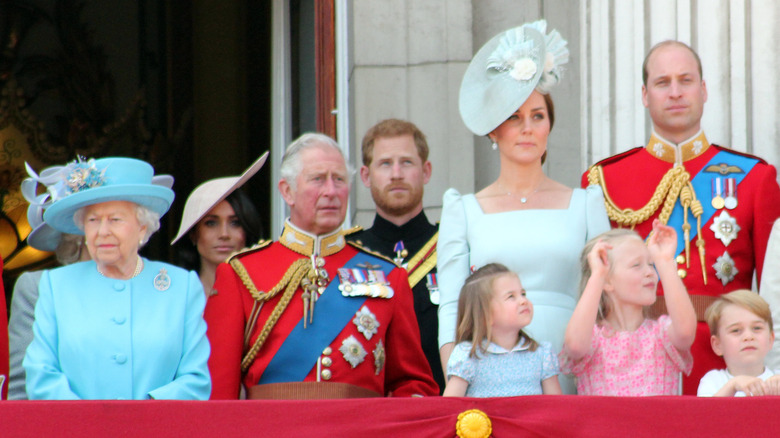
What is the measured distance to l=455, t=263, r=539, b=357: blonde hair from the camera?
3.82 meters

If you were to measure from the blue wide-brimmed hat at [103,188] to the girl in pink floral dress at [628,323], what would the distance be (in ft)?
4.06

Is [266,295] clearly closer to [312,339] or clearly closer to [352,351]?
[312,339]

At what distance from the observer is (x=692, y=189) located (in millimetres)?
4480

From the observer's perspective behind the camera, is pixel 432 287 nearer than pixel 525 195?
No

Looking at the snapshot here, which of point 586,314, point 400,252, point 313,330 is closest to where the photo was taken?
point 586,314

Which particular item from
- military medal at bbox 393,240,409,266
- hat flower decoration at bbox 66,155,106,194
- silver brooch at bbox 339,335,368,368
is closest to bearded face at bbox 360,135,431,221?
military medal at bbox 393,240,409,266

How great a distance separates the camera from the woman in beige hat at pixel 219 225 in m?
4.91

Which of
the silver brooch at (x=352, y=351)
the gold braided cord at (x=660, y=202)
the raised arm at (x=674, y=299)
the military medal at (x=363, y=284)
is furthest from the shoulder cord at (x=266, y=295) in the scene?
the raised arm at (x=674, y=299)

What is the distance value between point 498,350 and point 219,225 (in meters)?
1.46

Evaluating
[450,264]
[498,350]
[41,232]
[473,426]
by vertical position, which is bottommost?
[473,426]

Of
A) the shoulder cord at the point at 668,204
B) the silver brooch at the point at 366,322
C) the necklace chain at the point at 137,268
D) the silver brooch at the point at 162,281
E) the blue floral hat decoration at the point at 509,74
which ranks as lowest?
the silver brooch at the point at 366,322

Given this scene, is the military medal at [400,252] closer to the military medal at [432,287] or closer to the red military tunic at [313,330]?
the military medal at [432,287]

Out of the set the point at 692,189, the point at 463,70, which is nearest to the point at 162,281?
the point at 692,189

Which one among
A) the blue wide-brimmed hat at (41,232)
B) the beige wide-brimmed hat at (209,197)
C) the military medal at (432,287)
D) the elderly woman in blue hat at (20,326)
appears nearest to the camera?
the elderly woman in blue hat at (20,326)
